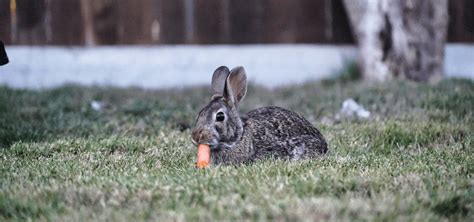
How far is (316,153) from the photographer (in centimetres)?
602

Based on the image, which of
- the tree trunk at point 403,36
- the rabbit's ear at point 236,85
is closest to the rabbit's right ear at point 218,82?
the rabbit's ear at point 236,85

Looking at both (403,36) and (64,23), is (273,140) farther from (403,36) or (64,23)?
(64,23)

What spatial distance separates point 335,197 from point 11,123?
4382mm

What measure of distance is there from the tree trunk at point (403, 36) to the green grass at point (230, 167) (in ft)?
3.16

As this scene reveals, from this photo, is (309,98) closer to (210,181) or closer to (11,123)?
(11,123)

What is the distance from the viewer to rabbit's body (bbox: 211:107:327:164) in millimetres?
5609

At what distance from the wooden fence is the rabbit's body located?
5577 millimetres

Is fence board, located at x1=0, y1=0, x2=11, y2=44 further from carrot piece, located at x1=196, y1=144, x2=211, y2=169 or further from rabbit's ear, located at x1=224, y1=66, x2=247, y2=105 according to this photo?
carrot piece, located at x1=196, y1=144, x2=211, y2=169

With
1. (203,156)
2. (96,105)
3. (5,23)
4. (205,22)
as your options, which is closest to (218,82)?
(203,156)

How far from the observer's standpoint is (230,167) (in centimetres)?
520

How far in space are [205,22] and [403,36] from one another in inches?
118

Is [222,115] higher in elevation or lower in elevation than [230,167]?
higher

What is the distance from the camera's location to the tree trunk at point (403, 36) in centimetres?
1041

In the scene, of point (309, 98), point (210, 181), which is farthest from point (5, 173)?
point (309, 98)
